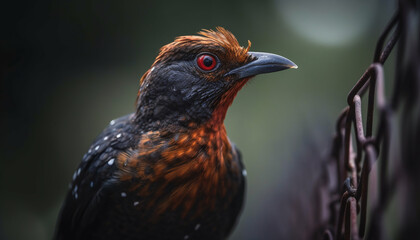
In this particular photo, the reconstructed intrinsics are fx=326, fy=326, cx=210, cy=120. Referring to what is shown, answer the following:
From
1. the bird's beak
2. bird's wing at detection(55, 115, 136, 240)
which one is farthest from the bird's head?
bird's wing at detection(55, 115, 136, 240)

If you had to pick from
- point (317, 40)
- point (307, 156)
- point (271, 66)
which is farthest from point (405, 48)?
point (317, 40)

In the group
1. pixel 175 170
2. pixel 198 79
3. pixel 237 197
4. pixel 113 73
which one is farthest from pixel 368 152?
pixel 113 73

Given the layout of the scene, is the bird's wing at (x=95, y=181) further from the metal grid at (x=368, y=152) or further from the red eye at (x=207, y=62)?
the metal grid at (x=368, y=152)

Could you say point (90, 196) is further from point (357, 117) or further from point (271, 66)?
point (357, 117)

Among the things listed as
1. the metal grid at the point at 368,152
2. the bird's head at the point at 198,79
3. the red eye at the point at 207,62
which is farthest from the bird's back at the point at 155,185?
the metal grid at the point at 368,152

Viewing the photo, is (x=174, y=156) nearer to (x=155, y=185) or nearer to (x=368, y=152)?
(x=155, y=185)

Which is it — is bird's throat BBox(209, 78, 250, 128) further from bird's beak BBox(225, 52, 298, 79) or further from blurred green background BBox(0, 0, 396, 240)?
blurred green background BBox(0, 0, 396, 240)
